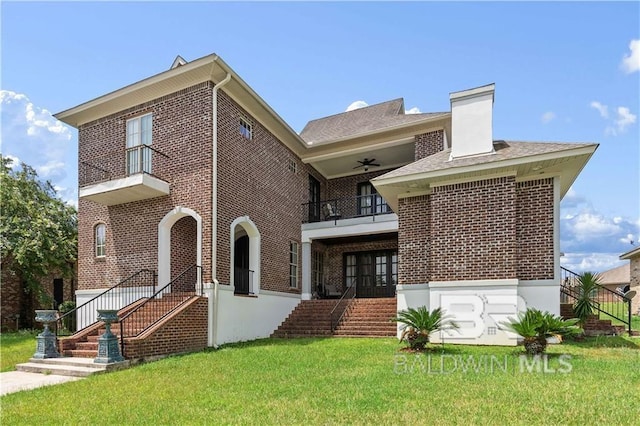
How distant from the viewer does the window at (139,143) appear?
12.8 m

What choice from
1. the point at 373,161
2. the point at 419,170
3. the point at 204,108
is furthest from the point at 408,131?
the point at 204,108

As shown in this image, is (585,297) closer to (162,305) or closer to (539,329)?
(539,329)

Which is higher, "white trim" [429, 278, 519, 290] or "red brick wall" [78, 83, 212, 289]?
"red brick wall" [78, 83, 212, 289]

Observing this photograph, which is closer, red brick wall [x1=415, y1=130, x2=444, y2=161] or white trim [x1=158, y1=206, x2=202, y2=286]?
white trim [x1=158, y1=206, x2=202, y2=286]

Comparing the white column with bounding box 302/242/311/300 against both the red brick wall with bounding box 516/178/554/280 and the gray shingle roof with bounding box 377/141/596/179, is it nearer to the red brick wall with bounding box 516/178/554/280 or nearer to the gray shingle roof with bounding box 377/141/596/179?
the gray shingle roof with bounding box 377/141/596/179

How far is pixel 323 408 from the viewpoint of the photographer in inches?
199

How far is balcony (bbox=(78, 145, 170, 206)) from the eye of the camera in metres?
11.7

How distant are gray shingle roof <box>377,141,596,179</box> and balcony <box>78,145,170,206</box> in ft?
21.2

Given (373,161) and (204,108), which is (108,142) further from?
(373,161)

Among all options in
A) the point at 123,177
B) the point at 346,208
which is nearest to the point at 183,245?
the point at 123,177

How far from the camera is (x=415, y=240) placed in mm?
11406

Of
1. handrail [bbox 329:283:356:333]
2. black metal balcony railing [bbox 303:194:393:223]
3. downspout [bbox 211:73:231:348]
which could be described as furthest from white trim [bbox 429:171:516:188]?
black metal balcony railing [bbox 303:194:393:223]

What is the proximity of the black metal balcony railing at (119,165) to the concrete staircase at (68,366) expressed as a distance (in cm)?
545

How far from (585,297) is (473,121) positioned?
18.6ft
